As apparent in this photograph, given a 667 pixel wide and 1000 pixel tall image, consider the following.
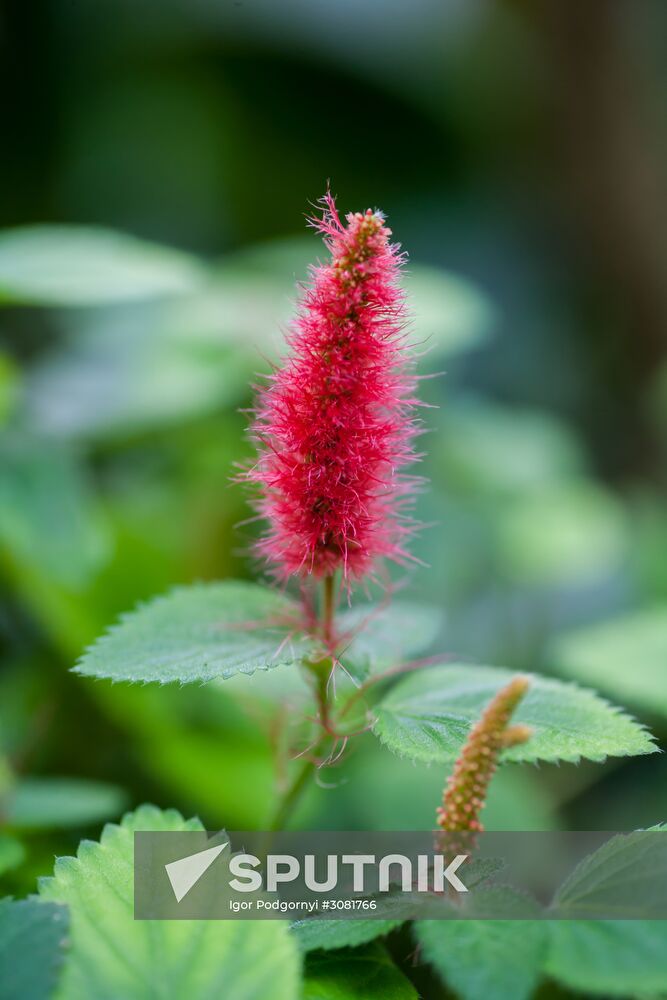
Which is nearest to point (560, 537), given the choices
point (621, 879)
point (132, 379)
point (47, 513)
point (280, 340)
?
point (280, 340)

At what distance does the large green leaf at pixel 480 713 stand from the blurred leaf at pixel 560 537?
42.0 inches

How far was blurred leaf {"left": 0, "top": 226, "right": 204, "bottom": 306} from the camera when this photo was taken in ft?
3.02

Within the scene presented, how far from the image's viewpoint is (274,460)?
24.6 inches

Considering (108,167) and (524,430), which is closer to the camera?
(524,430)

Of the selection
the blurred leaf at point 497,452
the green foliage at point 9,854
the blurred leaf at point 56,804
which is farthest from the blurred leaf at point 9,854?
the blurred leaf at point 497,452

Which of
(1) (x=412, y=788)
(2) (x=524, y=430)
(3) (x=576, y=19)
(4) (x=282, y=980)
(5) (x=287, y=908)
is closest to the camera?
(4) (x=282, y=980)

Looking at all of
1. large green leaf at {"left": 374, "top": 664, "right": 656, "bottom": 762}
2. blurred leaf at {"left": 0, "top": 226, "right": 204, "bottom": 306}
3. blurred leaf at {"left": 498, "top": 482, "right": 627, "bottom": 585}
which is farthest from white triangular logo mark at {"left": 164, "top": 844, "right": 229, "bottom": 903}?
blurred leaf at {"left": 498, "top": 482, "right": 627, "bottom": 585}

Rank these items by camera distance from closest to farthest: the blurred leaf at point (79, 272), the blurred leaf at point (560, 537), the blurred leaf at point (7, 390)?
the blurred leaf at point (79, 272)
the blurred leaf at point (7, 390)
the blurred leaf at point (560, 537)

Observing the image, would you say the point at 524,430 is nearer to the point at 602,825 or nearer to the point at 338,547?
the point at 602,825

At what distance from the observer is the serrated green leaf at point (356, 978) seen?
500 millimetres

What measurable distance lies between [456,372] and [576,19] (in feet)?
4.04

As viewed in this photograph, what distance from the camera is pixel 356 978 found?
0.52 m

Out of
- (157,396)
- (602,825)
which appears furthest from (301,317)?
(602,825)

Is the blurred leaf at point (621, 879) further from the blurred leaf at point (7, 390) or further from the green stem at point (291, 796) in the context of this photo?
the blurred leaf at point (7, 390)
